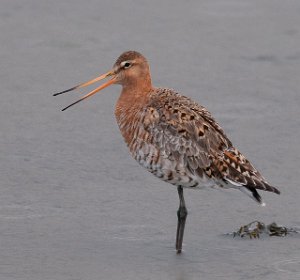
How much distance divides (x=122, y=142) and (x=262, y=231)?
6.90 feet

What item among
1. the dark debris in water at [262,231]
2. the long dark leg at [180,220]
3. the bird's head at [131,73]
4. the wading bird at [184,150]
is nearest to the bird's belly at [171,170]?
the wading bird at [184,150]

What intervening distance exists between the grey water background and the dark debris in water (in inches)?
2.6

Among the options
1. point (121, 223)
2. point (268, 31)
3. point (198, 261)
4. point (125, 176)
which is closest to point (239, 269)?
point (198, 261)

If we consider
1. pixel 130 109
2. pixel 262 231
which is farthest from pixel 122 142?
pixel 262 231

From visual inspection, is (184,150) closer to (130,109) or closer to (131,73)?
(130,109)

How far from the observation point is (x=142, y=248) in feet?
24.8

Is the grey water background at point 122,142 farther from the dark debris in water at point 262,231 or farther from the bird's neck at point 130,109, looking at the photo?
the bird's neck at point 130,109

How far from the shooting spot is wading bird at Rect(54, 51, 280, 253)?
24.8ft

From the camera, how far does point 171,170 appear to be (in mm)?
7594

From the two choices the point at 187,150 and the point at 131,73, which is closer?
the point at 187,150

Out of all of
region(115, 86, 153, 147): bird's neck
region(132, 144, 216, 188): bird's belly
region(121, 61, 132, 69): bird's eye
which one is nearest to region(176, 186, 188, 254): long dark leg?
region(132, 144, 216, 188): bird's belly

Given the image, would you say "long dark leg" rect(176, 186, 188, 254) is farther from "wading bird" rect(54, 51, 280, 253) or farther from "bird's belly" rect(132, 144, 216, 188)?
"bird's belly" rect(132, 144, 216, 188)

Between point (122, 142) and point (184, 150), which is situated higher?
point (122, 142)

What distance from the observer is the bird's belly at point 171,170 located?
7.59m
